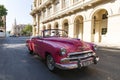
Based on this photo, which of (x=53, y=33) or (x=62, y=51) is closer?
(x=62, y=51)

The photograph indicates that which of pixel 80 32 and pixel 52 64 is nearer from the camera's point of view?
pixel 52 64

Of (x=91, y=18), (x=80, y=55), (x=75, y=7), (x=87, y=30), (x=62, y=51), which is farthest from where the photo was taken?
(x=75, y=7)

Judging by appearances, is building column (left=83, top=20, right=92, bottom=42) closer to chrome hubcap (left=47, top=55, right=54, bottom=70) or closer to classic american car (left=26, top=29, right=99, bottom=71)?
classic american car (left=26, top=29, right=99, bottom=71)

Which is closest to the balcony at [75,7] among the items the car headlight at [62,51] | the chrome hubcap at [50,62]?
the chrome hubcap at [50,62]

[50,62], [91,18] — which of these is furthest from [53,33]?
[91,18]

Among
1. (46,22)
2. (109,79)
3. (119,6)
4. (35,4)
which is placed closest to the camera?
(109,79)

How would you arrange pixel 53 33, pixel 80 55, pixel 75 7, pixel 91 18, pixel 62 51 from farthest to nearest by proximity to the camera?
1. pixel 75 7
2. pixel 91 18
3. pixel 53 33
4. pixel 80 55
5. pixel 62 51

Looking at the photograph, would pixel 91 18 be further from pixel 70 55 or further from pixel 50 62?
pixel 70 55

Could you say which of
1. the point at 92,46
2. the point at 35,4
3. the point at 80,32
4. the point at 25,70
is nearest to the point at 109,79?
the point at 92,46

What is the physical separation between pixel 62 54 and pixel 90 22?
16798 mm

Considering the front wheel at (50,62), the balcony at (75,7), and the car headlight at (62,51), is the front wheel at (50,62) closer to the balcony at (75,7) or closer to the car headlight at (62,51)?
the car headlight at (62,51)

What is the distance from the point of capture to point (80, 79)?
5.02 metres

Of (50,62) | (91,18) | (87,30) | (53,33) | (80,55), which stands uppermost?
(91,18)

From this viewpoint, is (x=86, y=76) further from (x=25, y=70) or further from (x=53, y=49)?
(x=25, y=70)
